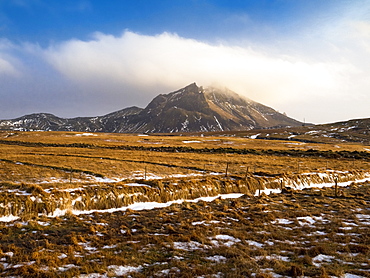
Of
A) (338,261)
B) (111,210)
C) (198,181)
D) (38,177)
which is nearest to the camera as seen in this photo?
(338,261)

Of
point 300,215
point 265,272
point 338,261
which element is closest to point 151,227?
point 265,272

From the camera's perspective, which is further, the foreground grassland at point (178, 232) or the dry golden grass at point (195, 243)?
the foreground grassland at point (178, 232)

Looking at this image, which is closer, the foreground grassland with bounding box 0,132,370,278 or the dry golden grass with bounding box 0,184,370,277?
the dry golden grass with bounding box 0,184,370,277

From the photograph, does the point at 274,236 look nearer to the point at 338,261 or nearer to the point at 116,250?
the point at 338,261

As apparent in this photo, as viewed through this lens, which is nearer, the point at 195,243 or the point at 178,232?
the point at 195,243

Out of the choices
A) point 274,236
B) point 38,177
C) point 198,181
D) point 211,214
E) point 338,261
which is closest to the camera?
point 338,261

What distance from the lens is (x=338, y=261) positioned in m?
9.05

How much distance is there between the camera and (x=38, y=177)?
25.9 meters

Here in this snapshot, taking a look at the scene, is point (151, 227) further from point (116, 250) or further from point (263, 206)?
point (263, 206)

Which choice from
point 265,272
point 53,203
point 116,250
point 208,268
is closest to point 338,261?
point 265,272

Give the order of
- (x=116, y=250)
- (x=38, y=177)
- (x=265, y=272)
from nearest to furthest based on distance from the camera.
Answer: (x=265, y=272)
(x=116, y=250)
(x=38, y=177)

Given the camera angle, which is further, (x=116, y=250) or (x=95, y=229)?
(x=95, y=229)

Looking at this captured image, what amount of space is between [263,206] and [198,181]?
681 centimetres

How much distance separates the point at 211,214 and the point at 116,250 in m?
7.32
